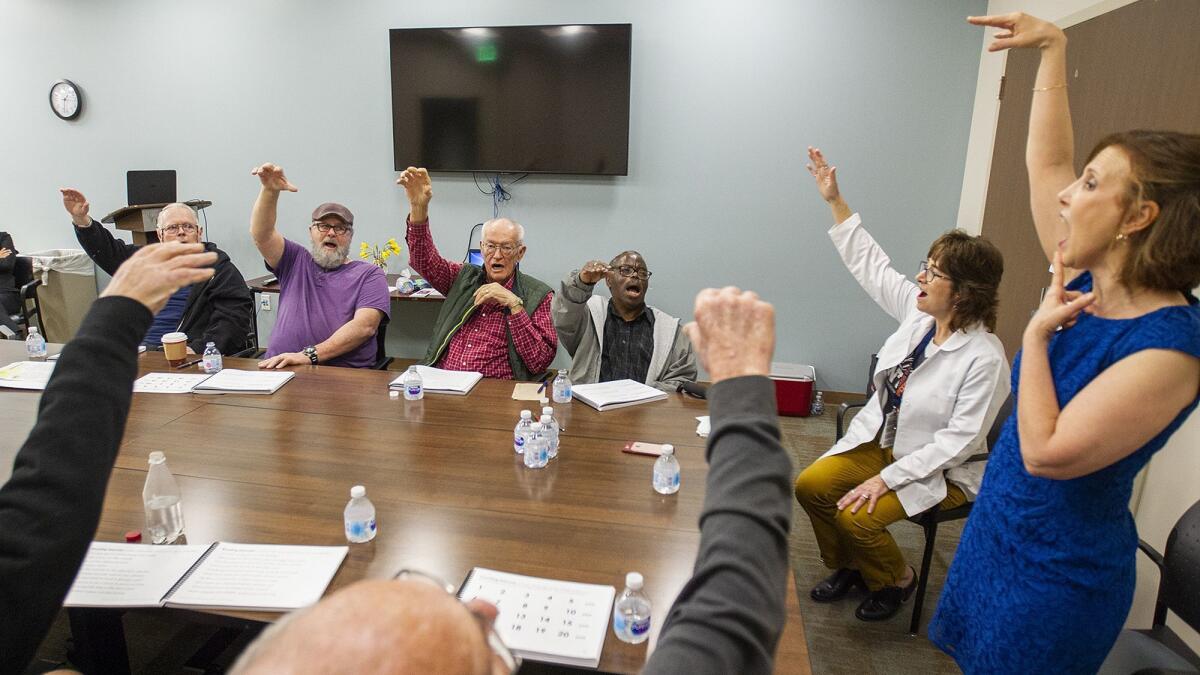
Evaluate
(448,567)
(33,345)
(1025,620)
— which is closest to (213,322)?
(33,345)

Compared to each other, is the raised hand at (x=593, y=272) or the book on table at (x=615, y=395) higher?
the raised hand at (x=593, y=272)

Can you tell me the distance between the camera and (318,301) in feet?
10.0

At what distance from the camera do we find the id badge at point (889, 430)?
2.41 meters

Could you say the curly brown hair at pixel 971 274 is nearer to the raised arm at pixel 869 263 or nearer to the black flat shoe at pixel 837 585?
the raised arm at pixel 869 263

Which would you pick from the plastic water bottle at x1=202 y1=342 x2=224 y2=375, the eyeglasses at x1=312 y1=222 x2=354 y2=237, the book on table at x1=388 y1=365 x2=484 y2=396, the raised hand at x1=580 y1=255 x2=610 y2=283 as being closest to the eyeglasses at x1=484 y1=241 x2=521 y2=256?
the raised hand at x1=580 y1=255 x2=610 y2=283

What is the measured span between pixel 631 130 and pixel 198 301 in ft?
9.11

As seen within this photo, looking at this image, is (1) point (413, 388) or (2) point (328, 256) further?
(2) point (328, 256)

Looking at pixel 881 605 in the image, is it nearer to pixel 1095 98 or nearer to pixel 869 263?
pixel 869 263

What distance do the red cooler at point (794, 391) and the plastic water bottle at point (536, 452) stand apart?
8.93 feet

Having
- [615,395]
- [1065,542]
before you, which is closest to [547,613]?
[1065,542]

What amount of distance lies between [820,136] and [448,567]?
3.80m

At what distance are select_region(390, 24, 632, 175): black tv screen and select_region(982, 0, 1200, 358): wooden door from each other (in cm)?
220

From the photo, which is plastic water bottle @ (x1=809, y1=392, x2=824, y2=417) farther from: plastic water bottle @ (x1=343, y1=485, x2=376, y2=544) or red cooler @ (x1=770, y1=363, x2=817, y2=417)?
plastic water bottle @ (x1=343, y1=485, x2=376, y2=544)

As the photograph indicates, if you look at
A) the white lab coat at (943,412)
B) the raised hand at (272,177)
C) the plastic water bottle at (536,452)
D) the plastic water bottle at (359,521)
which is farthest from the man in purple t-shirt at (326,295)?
the white lab coat at (943,412)
